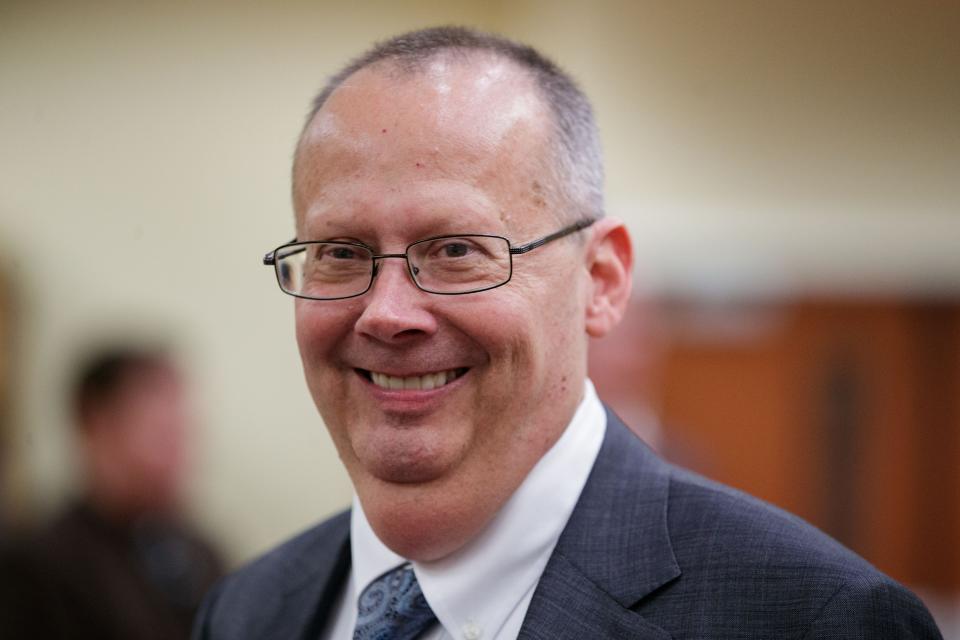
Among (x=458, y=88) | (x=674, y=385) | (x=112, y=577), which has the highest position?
(x=458, y=88)

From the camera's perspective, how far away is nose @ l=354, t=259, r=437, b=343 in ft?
5.52

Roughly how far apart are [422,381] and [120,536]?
246cm

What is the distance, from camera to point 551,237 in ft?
5.87

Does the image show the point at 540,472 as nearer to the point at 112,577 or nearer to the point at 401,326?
the point at 401,326

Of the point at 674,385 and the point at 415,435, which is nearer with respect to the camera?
the point at 415,435

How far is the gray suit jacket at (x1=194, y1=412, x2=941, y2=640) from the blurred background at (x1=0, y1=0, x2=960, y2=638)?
3.32 metres

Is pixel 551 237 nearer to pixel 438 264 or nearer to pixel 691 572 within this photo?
pixel 438 264

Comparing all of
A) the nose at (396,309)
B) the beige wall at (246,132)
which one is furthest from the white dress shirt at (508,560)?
the beige wall at (246,132)

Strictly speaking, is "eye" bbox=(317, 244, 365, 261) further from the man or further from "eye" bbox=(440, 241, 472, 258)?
"eye" bbox=(440, 241, 472, 258)

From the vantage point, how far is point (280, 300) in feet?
19.0

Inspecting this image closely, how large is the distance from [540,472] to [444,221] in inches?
17.8

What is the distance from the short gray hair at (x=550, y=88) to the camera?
6.01ft

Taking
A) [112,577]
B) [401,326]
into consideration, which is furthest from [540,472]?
[112,577]

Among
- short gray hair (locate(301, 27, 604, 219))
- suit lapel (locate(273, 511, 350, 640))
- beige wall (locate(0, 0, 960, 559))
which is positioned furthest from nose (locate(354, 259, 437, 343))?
beige wall (locate(0, 0, 960, 559))
